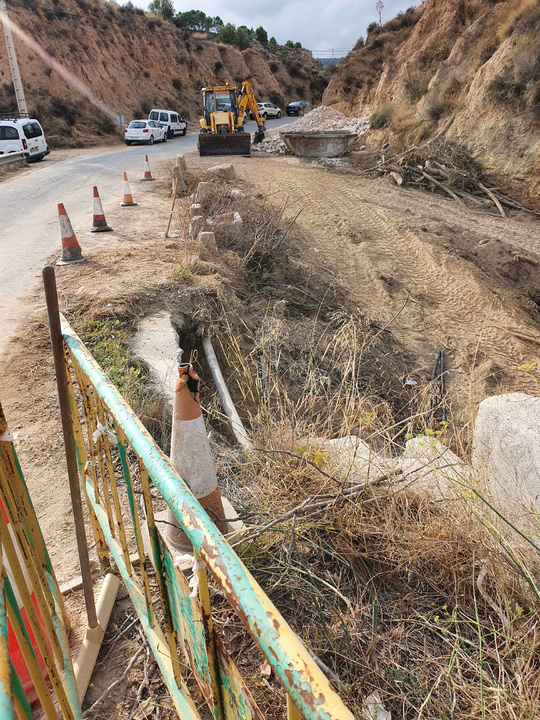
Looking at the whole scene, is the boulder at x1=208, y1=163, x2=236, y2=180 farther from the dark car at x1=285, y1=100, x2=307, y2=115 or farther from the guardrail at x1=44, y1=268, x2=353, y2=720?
the dark car at x1=285, y1=100, x2=307, y2=115

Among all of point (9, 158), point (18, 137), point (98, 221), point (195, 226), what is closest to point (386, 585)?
point (9, 158)

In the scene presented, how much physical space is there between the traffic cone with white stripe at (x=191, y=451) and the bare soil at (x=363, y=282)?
835mm

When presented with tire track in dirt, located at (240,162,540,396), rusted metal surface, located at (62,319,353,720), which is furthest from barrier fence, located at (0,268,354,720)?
tire track in dirt, located at (240,162,540,396)

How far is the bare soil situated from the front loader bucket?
15.9ft

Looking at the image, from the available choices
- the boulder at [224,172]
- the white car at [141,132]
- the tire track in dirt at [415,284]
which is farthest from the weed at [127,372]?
the white car at [141,132]

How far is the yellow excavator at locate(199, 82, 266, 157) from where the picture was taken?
19500 mm

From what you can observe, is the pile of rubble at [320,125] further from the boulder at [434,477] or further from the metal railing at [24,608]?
the metal railing at [24,608]

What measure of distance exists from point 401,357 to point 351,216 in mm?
5629

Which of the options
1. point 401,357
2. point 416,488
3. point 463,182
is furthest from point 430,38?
point 416,488

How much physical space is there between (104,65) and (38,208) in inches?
1157

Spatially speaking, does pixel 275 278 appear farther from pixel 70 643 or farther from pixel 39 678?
pixel 39 678

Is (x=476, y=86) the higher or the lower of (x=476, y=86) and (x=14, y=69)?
the lower

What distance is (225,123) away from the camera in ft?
69.2

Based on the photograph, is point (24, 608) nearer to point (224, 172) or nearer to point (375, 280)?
point (375, 280)
